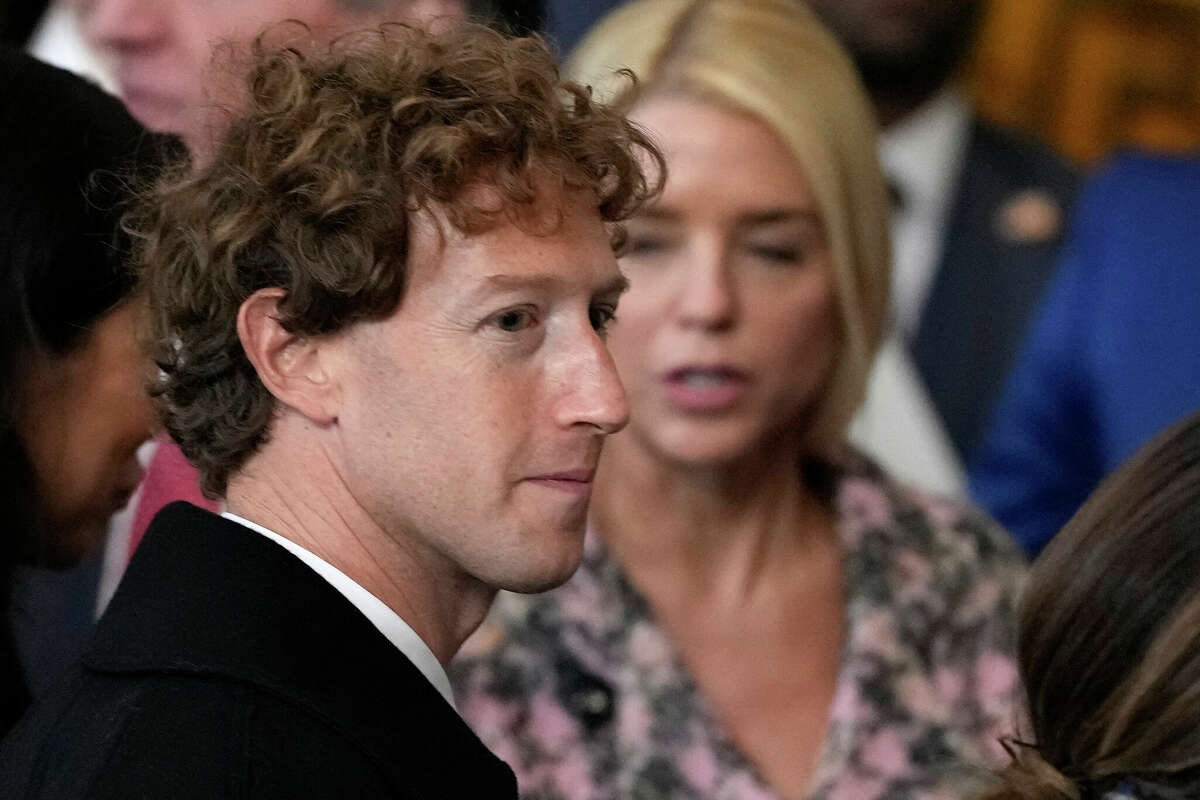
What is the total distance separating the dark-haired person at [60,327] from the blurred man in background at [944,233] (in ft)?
5.53

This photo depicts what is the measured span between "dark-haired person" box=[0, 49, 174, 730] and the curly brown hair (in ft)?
0.43

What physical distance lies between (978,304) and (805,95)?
1.02 m

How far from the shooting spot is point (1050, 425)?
3.04 m

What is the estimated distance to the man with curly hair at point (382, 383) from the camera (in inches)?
53.5

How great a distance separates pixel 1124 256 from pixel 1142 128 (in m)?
1.27

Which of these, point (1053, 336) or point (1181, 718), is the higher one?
point (1181, 718)

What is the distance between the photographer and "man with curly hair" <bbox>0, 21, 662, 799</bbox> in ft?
4.46

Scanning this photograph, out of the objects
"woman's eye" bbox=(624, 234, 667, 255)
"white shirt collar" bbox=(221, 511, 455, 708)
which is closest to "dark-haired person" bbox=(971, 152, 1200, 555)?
"woman's eye" bbox=(624, 234, 667, 255)

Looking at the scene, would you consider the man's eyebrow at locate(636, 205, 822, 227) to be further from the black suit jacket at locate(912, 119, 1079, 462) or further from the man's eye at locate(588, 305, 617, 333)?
the black suit jacket at locate(912, 119, 1079, 462)

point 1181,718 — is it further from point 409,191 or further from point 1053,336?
point 1053,336

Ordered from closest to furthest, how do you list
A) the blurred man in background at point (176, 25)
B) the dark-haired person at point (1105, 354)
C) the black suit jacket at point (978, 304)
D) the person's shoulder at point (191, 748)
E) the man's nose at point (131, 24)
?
the person's shoulder at point (191, 748) < the blurred man in background at point (176, 25) < the man's nose at point (131, 24) < the dark-haired person at point (1105, 354) < the black suit jacket at point (978, 304)

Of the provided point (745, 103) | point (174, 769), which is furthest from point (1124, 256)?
point (174, 769)

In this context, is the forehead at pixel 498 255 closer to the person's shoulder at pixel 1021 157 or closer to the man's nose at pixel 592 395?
the man's nose at pixel 592 395

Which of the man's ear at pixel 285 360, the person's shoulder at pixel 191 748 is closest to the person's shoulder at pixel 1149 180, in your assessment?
the man's ear at pixel 285 360
